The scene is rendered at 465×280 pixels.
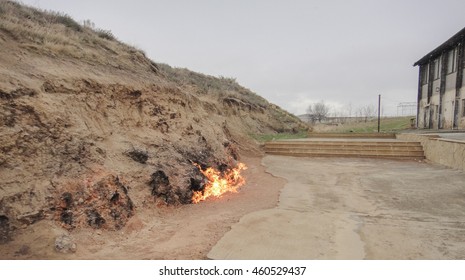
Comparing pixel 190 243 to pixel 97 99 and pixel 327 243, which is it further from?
pixel 97 99

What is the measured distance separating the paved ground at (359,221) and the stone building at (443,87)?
14.3 m

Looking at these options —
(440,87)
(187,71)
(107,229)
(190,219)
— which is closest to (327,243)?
(190,219)

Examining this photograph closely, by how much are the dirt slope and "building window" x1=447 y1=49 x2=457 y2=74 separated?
1981 cm

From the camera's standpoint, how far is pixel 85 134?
576cm

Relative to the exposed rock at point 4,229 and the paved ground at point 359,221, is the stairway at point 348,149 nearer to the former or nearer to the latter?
the paved ground at point 359,221

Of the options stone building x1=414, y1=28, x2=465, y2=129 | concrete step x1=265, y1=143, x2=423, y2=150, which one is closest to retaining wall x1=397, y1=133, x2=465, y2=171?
concrete step x1=265, y1=143, x2=423, y2=150

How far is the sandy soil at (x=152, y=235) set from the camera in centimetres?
396

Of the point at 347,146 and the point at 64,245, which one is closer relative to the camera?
the point at 64,245

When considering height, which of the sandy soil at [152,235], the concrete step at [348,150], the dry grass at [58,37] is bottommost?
the sandy soil at [152,235]

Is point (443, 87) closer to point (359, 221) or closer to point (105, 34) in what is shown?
point (359, 221)

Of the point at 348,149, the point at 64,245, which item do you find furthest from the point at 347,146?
the point at 64,245

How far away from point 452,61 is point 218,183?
71.5 feet

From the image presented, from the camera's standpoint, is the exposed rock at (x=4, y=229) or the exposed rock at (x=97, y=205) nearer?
the exposed rock at (x=4, y=229)

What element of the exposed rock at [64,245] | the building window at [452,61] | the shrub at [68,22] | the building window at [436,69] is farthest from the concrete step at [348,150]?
the building window at [436,69]
